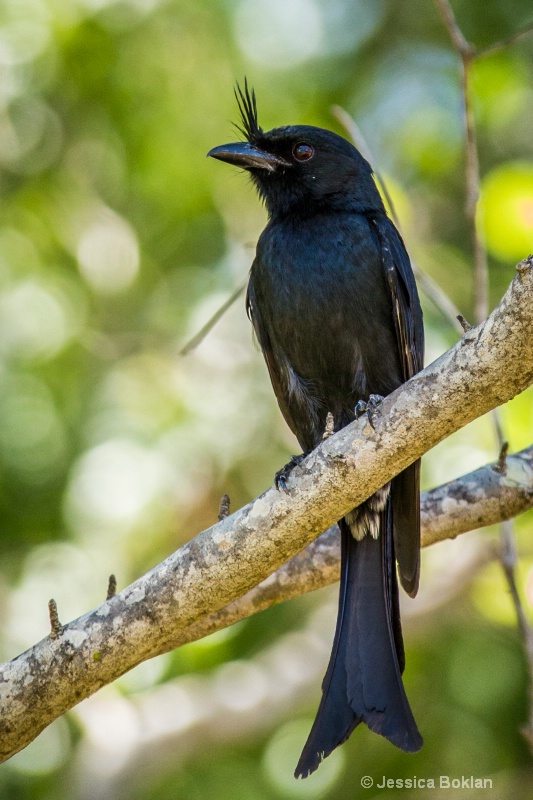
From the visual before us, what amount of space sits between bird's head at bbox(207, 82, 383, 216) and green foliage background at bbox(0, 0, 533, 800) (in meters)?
0.63

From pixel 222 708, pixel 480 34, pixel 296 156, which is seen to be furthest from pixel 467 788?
pixel 480 34

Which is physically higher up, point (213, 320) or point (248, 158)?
point (248, 158)

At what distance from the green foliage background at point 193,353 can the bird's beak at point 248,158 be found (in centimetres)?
84

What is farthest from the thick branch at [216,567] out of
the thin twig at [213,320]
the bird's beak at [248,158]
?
the bird's beak at [248,158]

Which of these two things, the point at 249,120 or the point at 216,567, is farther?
the point at 249,120

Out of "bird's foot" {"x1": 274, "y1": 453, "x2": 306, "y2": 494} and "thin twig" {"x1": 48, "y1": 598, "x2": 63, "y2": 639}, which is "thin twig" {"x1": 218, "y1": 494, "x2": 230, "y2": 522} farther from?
"thin twig" {"x1": 48, "y1": 598, "x2": 63, "y2": 639}

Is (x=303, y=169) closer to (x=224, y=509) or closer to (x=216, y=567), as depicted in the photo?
(x=224, y=509)

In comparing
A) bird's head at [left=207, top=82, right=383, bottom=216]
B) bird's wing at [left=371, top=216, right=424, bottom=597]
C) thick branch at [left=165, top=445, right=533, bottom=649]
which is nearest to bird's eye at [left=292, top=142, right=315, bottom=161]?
bird's head at [left=207, top=82, right=383, bottom=216]

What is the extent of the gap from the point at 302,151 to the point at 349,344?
0.94m

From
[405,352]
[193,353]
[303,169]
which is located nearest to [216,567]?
[405,352]

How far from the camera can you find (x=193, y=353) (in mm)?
5531

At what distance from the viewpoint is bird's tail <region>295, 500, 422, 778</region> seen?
2.76 meters

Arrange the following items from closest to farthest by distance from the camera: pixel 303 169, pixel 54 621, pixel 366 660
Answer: pixel 54 621
pixel 366 660
pixel 303 169

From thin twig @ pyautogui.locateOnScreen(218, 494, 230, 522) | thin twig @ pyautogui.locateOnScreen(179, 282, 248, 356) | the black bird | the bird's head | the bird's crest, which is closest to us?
thin twig @ pyautogui.locateOnScreen(218, 494, 230, 522)
